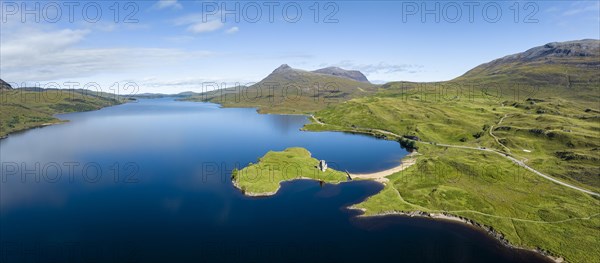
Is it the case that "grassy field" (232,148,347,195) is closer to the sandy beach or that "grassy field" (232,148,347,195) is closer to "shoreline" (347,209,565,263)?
the sandy beach

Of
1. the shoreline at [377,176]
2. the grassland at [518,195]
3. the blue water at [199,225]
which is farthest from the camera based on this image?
the shoreline at [377,176]

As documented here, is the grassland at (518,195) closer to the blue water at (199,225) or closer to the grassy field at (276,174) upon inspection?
the blue water at (199,225)

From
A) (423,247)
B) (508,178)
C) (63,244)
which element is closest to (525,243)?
(423,247)

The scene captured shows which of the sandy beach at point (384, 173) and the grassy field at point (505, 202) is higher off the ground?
the sandy beach at point (384, 173)

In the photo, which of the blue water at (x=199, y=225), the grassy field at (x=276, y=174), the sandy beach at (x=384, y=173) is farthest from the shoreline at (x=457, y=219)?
the grassy field at (x=276, y=174)

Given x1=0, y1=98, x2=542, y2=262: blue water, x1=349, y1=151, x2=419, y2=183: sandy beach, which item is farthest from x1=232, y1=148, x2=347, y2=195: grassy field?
x1=349, y1=151, x2=419, y2=183: sandy beach

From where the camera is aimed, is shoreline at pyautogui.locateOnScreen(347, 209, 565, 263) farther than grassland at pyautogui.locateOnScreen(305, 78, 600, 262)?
No

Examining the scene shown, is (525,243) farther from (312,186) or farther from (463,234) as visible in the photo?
(312,186)

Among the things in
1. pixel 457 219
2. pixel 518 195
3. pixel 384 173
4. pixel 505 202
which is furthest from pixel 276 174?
pixel 518 195
